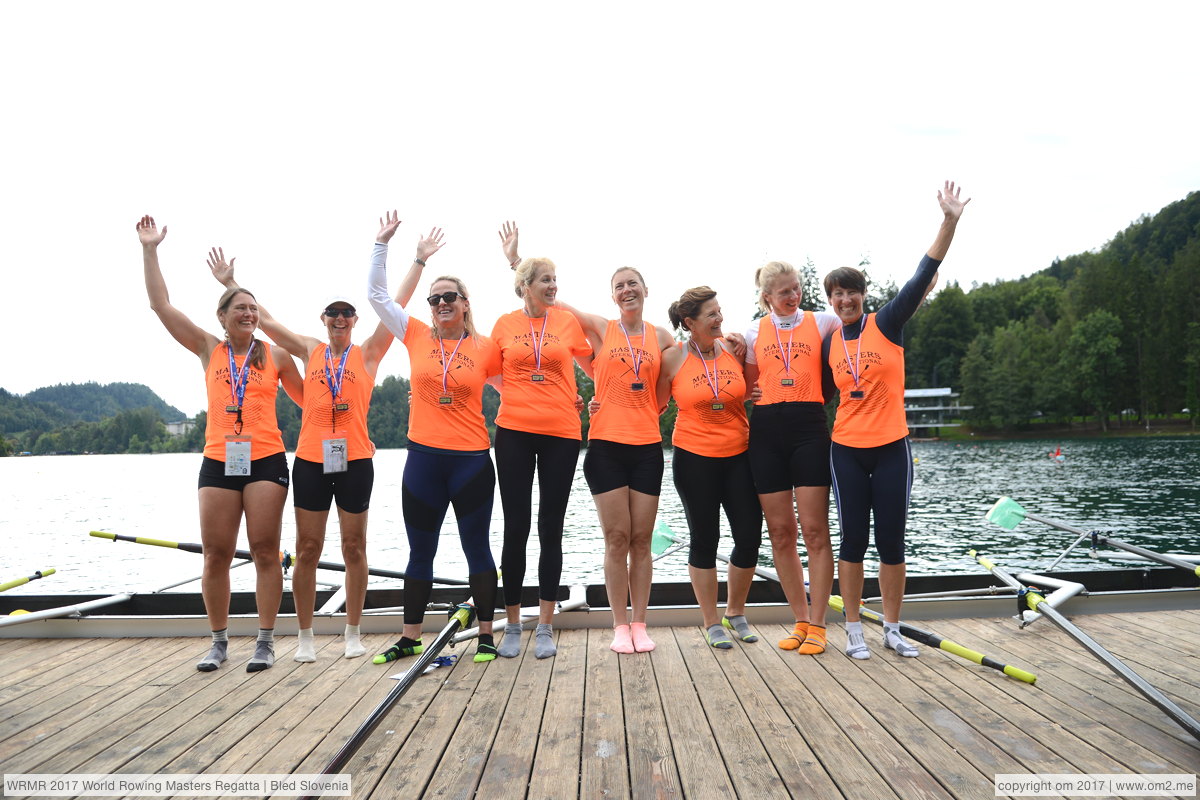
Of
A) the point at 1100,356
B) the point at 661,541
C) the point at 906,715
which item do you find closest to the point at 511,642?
the point at 906,715

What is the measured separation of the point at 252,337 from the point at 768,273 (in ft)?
9.77

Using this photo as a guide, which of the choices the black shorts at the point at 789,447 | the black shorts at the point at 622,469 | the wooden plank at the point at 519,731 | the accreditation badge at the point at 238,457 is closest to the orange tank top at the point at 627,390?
the black shorts at the point at 622,469

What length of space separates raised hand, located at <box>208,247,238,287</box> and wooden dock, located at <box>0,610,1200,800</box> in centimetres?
218

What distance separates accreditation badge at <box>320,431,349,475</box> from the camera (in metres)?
4.07

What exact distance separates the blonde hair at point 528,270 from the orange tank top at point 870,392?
1.75 meters

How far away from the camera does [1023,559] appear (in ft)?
48.0

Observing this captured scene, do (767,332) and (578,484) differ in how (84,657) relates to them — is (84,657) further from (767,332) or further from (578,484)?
(578,484)

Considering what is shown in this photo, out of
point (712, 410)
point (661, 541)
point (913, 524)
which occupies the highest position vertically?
point (712, 410)

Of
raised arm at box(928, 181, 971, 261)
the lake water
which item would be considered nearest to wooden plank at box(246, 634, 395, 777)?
raised arm at box(928, 181, 971, 261)

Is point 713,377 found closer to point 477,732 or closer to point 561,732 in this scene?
point 561,732

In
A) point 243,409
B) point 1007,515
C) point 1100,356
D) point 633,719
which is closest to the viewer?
point 633,719

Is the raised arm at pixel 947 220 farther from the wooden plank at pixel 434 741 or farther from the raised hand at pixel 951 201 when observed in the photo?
the wooden plank at pixel 434 741

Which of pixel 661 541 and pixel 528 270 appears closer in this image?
pixel 528 270

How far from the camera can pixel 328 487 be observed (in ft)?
13.8
